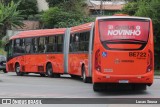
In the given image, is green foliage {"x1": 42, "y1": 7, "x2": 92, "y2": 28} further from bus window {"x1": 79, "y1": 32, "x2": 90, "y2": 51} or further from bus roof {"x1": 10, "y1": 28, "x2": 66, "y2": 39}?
bus window {"x1": 79, "y1": 32, "x2": 90, "y2": 51}

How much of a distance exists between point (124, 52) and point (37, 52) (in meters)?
13.8

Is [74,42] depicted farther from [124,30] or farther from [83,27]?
[124,30]

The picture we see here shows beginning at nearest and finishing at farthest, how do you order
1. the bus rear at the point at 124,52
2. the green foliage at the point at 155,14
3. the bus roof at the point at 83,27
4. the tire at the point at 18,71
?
1. the bus rear at the point at 124,52
2. the bus roof at the point at 83,27
3. the tire at the point at 18,71
4. the green foliage at the point at 155,14

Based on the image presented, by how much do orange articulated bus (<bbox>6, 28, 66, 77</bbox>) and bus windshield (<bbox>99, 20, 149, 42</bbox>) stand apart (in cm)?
979

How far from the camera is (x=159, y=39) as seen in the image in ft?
139

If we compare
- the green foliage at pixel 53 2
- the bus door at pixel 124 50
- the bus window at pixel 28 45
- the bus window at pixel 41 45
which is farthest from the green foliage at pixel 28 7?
the bus door at pixel 124 50

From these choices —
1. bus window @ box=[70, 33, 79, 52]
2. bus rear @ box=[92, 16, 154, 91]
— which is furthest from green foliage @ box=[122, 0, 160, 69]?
bus rear @ box=[92, 16, 154, 91]

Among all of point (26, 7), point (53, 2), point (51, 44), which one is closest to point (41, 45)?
point (51, 44)

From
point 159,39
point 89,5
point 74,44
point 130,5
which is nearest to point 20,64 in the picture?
point 74,44

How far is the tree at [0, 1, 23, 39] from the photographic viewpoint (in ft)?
221

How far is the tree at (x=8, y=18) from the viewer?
67250mm

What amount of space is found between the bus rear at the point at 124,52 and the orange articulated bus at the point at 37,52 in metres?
9.93

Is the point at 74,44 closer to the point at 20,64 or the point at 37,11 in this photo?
the point at 20,64

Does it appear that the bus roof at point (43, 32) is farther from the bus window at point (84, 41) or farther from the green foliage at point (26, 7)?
the green foliage at point (26, 7)
